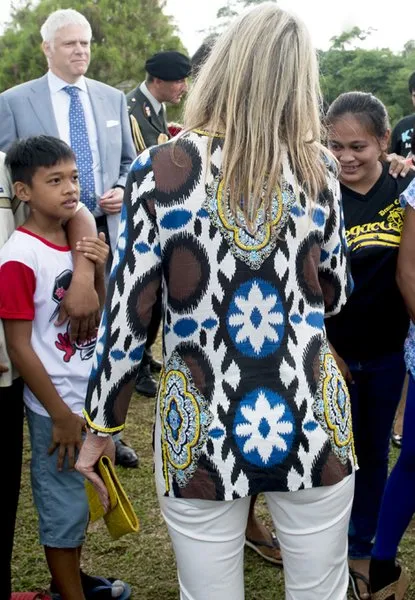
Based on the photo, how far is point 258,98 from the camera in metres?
1.78

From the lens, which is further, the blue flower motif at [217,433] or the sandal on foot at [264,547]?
the sandal on foot at [264,547]

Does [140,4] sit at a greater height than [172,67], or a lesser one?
greater

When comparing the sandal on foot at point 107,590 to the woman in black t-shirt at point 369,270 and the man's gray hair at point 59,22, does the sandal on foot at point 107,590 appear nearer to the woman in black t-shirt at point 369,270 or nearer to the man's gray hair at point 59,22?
the woman in black t-shirt at point 369,270

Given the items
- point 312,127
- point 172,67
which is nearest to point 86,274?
point 312,127

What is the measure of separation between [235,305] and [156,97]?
14.0ft

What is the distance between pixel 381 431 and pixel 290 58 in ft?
5.85

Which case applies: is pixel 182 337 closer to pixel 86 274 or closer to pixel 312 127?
pixel 312 127

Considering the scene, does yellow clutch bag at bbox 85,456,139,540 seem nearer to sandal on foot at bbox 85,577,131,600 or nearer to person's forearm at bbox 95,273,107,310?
person's forearm at bbox 95,273,107,310

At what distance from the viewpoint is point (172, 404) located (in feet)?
6.12

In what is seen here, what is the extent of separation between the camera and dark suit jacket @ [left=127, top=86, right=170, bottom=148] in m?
5.57

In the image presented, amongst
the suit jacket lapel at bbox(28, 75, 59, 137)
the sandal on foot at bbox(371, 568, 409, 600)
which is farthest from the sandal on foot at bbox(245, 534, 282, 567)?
the suit jacket lapel at bbox(28, 75, 59, 137)

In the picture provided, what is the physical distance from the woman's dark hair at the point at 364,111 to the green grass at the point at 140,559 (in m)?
1.78

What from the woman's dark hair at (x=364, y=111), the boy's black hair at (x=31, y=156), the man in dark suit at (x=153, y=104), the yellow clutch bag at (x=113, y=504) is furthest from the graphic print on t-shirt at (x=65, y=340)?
the man in dark suit at (x=153, y=104)

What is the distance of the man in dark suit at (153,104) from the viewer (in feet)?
18.2
